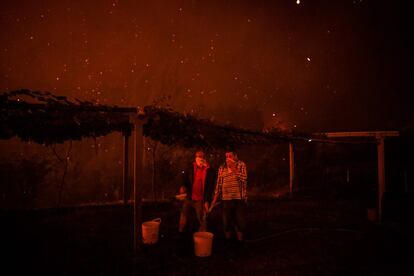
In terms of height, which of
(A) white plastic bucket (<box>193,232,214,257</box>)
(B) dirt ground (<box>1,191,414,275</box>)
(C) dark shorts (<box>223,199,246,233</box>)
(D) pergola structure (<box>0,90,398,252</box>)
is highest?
(D) pergola structure (<box>0,90,398,252</box>)

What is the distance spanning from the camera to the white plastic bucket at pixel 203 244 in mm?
5859

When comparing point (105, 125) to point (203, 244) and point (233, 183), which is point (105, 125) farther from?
point (203, 244)

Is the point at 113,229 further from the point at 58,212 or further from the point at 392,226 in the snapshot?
the point at 392,226

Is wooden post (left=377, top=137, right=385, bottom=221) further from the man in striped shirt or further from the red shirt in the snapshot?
the red shirt

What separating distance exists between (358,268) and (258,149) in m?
21.5

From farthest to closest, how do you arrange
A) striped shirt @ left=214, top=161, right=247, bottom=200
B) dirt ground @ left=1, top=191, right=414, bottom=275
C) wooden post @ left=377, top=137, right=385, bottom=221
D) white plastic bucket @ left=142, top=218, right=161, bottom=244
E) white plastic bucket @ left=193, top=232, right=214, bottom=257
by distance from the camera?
wooden post @ left=377, top=137, right=385, bottom=221 < striped shirt @ left=214, top=161, right=247, bottom=200 < white plastic bucket @ left=142, top=218, right=161, bottom=244 < white plastic bucket @ left=193, top=232, right=214, bottom=257 < dirt ground @ left=1, top=191, right=414, bottom=275

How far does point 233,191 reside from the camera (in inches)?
264

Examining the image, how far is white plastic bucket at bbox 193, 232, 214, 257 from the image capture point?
19.2ft

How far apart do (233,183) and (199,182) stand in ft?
2.56

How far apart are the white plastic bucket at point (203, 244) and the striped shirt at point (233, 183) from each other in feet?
3.56

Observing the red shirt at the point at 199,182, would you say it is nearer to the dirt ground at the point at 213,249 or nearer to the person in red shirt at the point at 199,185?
the person in red shirt at the point at 199,185

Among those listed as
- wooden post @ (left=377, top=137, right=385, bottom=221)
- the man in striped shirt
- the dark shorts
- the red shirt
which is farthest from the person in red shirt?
wooden post @ (left=377, top=137, right=385, bottom=221)

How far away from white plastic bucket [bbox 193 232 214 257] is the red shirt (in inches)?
47.5

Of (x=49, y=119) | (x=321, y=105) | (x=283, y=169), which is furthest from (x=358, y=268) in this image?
(x=321, y=105)
